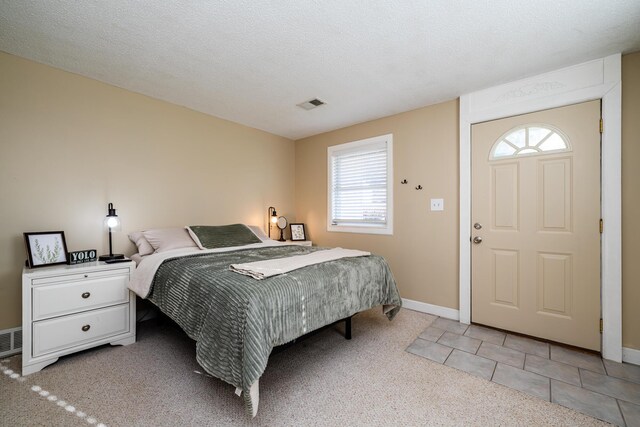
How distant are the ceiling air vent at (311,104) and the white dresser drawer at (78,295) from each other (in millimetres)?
2471

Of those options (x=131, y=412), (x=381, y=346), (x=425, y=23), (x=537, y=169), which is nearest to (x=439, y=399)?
(x=381, y=346)

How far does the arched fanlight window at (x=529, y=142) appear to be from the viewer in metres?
2.46

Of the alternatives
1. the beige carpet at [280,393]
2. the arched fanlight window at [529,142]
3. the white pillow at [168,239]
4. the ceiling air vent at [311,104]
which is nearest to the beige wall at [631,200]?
the arched fanlight window at [529,142]

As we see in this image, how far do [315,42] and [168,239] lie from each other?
7.52 ft

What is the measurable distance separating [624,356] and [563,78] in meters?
2.30

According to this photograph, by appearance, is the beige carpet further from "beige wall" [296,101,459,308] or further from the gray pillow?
"beige wall" [296,101,459,308]

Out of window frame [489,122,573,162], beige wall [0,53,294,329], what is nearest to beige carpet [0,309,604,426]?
beige wall [0,53,294,329]

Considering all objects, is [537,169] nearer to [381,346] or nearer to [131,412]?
[381,346]

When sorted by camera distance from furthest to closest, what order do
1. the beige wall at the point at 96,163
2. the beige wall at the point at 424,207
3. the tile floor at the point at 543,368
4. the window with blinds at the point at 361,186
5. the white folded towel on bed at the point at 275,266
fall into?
the window with blinds at the point at 361,186, the beige wall at the point at 424,207, the beige wall at the point at 96,163, the white folded towel on bed at the point at 275,266, the tile floor at the point at 543,368

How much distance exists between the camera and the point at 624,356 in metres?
2.18

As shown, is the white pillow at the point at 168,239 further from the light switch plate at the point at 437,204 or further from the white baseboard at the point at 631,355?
the white baseboard at the point at 631,355

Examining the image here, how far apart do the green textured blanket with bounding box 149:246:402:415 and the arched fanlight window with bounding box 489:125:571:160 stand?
168 centimetres

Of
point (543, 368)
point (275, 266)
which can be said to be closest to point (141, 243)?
point (275, 266)

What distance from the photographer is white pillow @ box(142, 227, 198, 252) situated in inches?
110
